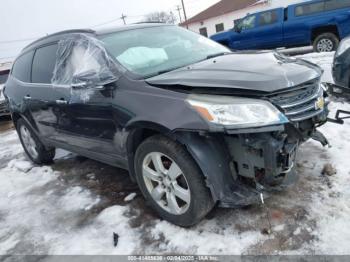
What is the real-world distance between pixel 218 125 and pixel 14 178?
3.75m

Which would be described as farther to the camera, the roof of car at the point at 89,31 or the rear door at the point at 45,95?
Answer: the rear door at the point at 45,95

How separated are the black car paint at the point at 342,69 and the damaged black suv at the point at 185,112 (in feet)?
7.41

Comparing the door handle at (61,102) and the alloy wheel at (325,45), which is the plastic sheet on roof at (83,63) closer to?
the door handle at (61,102)

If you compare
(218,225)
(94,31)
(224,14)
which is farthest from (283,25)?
(224,14)

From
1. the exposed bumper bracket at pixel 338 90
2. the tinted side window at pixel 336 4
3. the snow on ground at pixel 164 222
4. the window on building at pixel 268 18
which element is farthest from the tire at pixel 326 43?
the snow on ground at pixel 164 222

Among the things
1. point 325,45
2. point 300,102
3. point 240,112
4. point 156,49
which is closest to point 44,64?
point 156,49

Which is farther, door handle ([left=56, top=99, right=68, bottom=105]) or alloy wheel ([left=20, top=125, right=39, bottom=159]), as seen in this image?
alloy wheel ([left=20, top=125, right=39, bottom=159])

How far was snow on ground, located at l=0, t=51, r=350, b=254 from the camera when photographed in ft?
8.09

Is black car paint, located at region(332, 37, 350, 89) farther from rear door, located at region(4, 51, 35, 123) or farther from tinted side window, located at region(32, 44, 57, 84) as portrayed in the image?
rear door, located at region(4, 51, 35, 123)

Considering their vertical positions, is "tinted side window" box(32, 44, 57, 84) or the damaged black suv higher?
"tinted side window" box(32, 44, 57, 84)

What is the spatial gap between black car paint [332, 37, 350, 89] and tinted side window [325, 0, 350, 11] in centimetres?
678

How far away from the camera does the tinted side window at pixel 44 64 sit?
399 centimetres

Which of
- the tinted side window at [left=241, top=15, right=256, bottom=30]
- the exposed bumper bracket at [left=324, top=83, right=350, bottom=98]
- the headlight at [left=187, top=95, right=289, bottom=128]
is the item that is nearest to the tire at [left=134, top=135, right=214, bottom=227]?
the headlight at [left=187, top=95, right=289, bottom=128]

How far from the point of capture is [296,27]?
1123 centimetres
